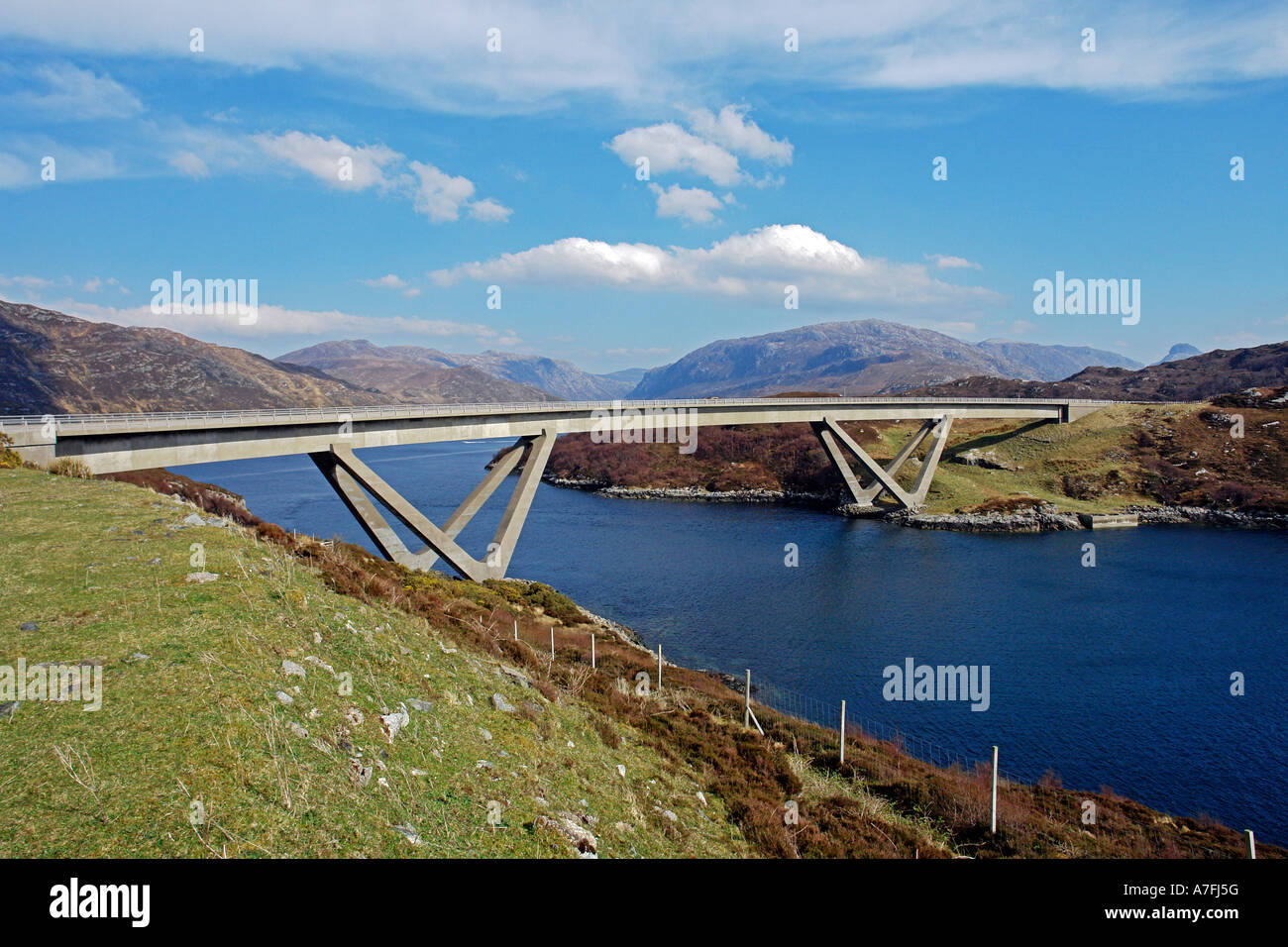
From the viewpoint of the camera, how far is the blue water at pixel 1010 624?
874 inches

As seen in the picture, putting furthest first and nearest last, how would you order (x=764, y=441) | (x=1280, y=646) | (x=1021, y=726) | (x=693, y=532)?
(x=764, y=441) → (x=693, y=532) → (x=1280, y=646) → (x=1021, y=726)

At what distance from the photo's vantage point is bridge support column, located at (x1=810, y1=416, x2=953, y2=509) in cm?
6962

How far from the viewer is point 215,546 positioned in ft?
44.2

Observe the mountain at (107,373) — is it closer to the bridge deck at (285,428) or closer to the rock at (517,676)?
the bridge deck at (285,428)

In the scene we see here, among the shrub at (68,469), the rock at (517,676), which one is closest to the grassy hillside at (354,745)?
the rock at (517,676)

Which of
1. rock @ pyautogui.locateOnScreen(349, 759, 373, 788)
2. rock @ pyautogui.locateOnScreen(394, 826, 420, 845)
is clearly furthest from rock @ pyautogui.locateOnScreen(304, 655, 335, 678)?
rock @ pyautogui.locateOnScreen(394, 826, 420, 845)

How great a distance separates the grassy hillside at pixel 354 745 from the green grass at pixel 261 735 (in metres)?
0.03

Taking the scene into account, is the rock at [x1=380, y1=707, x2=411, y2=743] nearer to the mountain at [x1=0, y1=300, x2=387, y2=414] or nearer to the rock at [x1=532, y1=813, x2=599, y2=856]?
the rock at [x1=532, y1=813, x2=599, y2=856]

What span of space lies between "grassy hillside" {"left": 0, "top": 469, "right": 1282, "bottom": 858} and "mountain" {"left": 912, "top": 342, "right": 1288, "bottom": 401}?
462 feet

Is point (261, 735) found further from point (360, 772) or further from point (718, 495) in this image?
point (718, 495)

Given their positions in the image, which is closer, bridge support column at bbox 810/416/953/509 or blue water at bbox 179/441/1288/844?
blue water at bbox 179/441/1288/844
